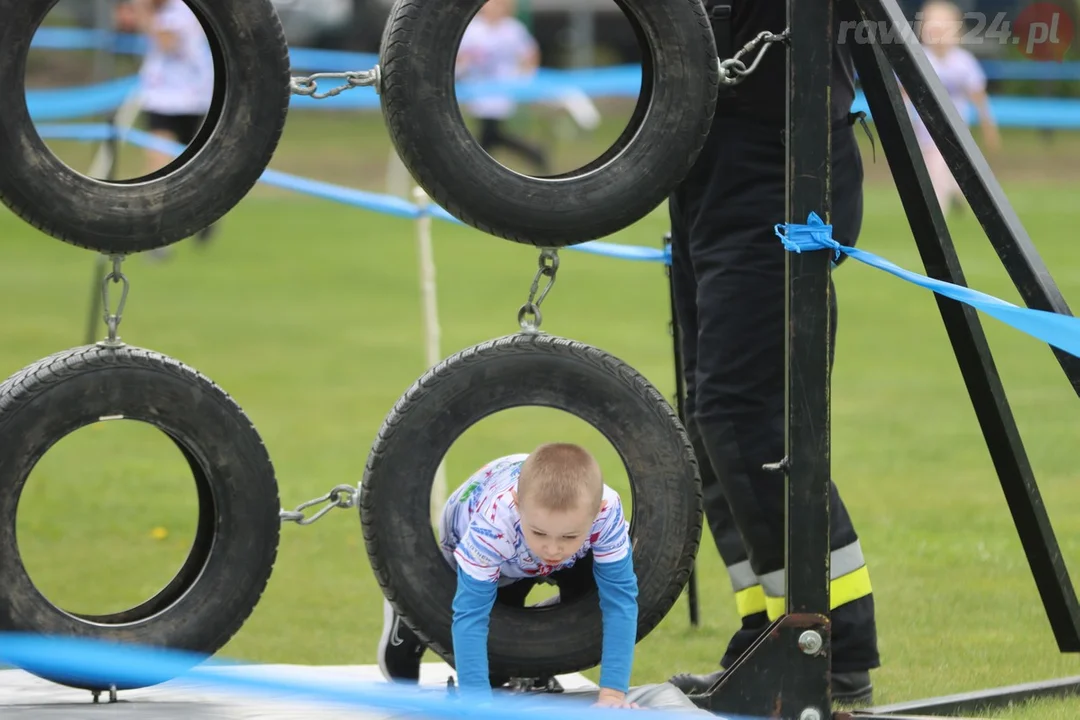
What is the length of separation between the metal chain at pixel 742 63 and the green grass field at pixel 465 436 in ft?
4.91

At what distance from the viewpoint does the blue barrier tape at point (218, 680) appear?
8.11 ft

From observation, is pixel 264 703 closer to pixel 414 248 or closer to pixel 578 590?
pixel 578 590

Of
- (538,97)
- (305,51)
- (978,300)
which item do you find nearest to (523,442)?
(978,300)

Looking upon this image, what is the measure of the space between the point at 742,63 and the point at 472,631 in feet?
4.17

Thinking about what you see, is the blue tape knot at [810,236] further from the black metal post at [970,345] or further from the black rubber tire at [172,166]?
the black rubber tire at [172,166]

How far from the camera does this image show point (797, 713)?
3070mm

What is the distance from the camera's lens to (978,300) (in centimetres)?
285

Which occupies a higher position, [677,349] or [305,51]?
[305,51]

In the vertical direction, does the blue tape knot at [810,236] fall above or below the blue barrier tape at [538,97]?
below

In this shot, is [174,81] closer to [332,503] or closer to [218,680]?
[332,503]

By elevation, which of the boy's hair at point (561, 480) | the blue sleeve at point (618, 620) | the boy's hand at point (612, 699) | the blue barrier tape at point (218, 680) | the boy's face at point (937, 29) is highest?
the boy's face at point (937, 29)

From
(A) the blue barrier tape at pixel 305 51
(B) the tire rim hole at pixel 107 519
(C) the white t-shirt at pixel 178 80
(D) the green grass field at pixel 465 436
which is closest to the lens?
(D) the green grass field at pixel 465 436

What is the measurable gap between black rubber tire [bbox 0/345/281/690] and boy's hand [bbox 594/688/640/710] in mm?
722

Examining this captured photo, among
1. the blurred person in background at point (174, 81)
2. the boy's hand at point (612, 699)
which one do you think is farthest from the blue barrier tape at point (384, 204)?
the blurred person in background at point (174, 81)
